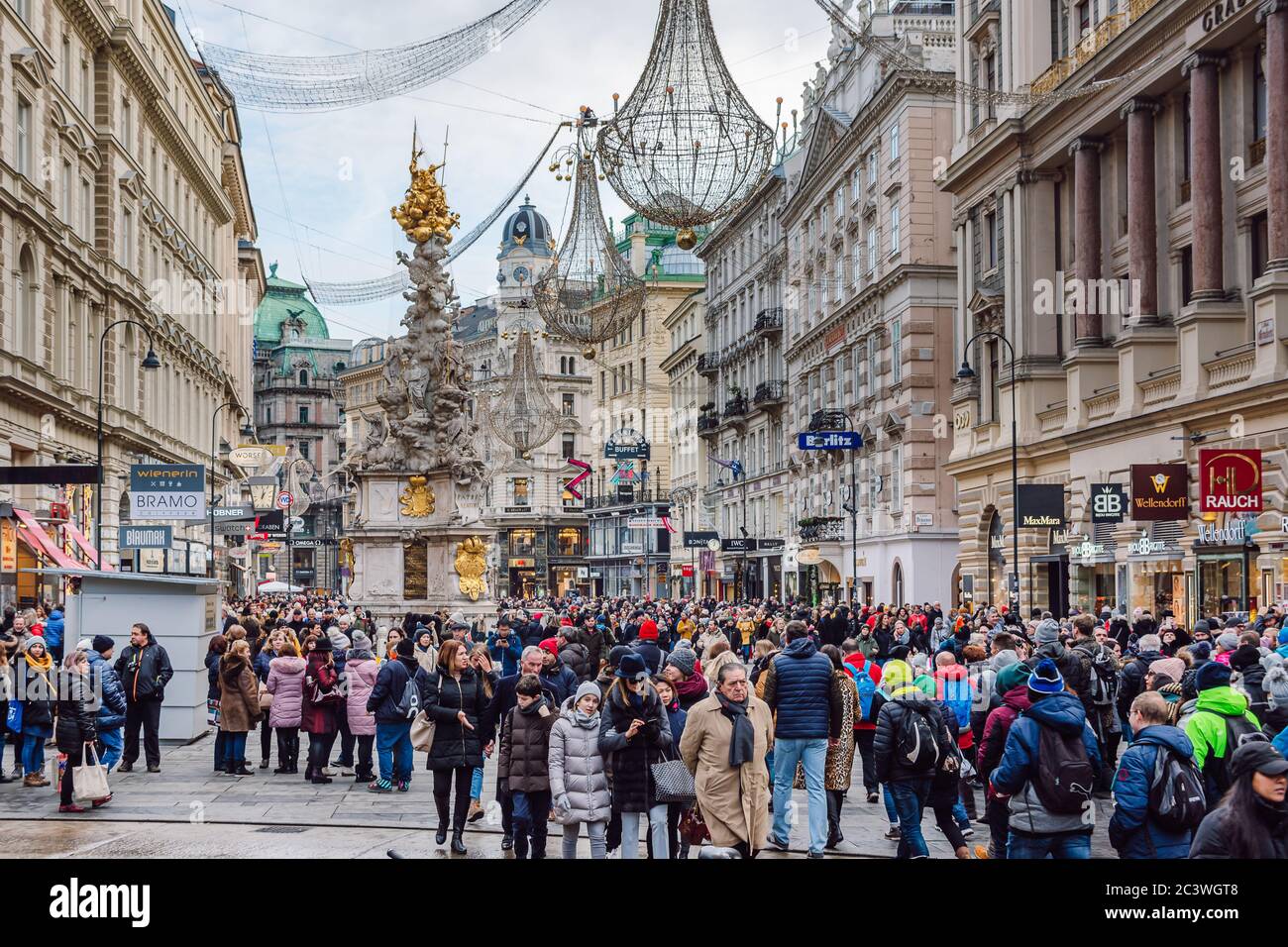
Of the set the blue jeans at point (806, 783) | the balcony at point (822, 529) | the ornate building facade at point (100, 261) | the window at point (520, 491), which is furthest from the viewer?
the window at point (520, 491)

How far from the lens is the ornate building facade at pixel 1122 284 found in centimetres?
3041

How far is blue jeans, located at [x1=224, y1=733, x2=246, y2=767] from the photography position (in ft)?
63.1

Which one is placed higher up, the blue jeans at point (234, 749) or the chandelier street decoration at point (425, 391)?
the chandelier street decoration at point (425, 391)

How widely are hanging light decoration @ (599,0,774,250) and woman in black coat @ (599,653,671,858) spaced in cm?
726

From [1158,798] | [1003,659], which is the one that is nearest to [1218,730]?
[1158,798]

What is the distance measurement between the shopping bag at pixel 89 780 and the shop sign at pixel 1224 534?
19486 millimetres

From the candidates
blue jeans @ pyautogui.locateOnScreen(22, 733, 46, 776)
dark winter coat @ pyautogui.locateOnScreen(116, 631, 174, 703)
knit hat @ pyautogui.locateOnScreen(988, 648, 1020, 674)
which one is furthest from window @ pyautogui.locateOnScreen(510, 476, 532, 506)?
knit hat @ pyautogui.locateOnScreen(988, 648, 1020, 674)

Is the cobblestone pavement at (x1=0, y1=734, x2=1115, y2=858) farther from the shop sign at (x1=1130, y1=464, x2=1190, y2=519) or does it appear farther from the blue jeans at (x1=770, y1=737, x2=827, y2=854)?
the shop sign at (x1=1130, y1=464, x2=1190, y2=519)

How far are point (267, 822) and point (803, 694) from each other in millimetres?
5329

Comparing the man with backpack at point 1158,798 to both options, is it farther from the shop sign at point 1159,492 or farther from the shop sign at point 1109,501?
the shop sign at point 1109,501

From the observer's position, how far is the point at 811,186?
66812mm

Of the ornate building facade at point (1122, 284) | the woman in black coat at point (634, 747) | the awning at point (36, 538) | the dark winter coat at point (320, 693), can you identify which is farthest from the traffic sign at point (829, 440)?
the woman in black coat at point (634, 747)

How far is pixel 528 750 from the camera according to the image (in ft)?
41.9

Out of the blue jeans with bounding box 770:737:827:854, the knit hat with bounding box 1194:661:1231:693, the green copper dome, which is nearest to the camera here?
the knit hat with bounding box 1194:661:1231:693
